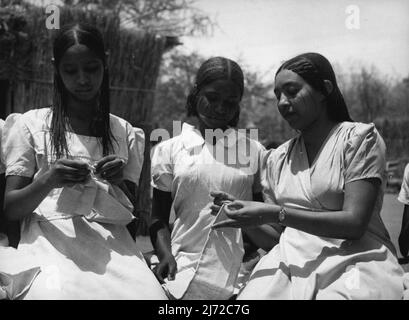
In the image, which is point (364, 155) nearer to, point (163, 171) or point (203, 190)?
point (203, 190)

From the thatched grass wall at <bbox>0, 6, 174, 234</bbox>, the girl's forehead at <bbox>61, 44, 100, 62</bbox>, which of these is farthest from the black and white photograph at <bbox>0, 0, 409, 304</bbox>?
the thatched grass wall at <bbox>0, 6, 174, 234</bbox>

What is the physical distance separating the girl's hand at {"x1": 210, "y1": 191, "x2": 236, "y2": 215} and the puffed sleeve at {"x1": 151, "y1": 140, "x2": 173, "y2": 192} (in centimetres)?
46

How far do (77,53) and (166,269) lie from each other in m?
1.18

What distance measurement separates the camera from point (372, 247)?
8.07 ft

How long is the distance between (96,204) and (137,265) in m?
0.36

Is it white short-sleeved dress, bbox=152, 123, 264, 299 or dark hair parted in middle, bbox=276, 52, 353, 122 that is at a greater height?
dark hair parted in middle, bbox=276, 52, 353, 122

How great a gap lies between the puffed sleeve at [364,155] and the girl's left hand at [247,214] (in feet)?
1.36

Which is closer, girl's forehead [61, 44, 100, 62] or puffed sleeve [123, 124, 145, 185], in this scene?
girl's forehead [61, 44, 100, 62]

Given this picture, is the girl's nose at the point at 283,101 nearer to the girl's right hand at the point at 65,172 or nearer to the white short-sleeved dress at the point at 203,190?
the white short-sleeved dress at the point at 203,190

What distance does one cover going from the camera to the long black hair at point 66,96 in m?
2.62

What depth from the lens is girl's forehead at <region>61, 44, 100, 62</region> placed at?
102 inches

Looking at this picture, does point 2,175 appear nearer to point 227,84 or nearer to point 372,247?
point 227,84

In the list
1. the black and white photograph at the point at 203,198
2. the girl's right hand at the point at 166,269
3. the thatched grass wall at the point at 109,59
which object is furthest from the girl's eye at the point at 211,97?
the thatched grass wall at the point at 109,59

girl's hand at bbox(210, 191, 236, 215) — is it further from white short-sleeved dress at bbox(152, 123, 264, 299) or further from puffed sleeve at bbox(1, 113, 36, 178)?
puffed sleeve at bbox(1, 113, 36, 178)
